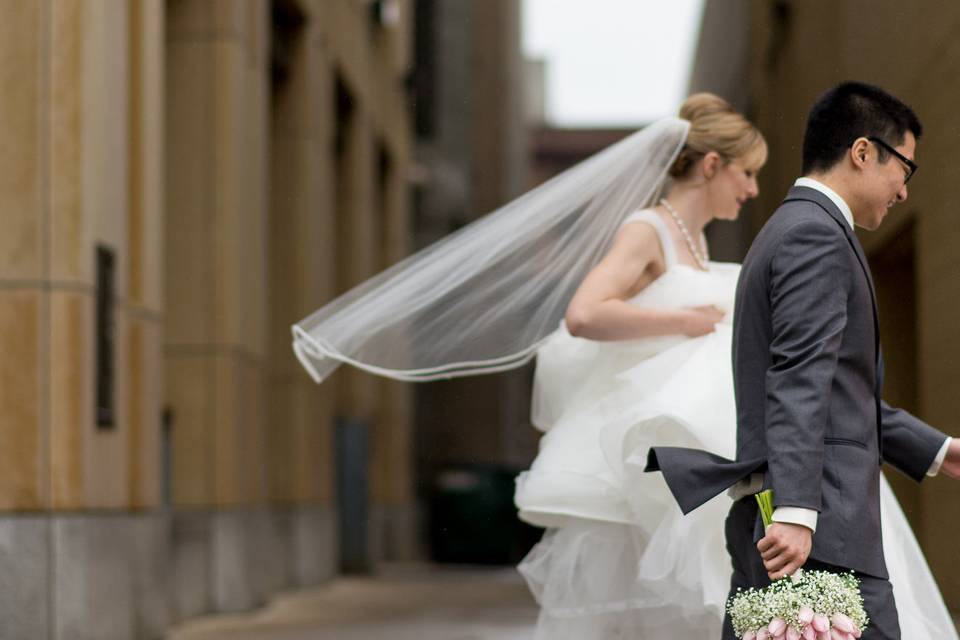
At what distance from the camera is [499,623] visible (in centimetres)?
1141

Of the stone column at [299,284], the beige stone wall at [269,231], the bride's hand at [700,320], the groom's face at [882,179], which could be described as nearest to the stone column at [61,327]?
the beige stone wall at [269,231]

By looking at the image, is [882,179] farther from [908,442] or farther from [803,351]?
[908,442]

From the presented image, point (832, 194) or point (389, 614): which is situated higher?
point (832, 194)

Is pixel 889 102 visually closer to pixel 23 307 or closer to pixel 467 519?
pixel 23 307

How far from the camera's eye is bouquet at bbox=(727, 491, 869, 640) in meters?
3.17

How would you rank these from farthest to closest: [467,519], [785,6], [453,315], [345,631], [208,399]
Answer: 1. [467,519]
2. [785,6]
3. [208,399]
4. [345,631]
5. [453,315]

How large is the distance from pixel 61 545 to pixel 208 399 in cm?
454

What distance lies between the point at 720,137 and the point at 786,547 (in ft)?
6.82

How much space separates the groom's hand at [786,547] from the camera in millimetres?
3232

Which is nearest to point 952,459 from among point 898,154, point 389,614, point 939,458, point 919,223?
point 939,458

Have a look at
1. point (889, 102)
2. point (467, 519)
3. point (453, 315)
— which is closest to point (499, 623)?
point (453, 315)

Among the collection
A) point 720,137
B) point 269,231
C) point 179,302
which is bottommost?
point 179,302

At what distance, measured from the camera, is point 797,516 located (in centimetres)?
324

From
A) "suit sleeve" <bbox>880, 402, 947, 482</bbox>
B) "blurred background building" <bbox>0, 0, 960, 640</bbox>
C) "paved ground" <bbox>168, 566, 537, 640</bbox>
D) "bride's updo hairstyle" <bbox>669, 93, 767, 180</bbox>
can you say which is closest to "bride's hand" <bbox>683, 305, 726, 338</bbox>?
"bride's updo hairstyle" <bbox>669, 93, 767, 180</bbox>
